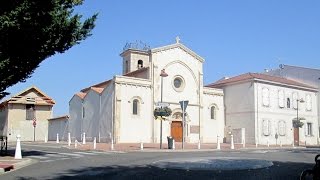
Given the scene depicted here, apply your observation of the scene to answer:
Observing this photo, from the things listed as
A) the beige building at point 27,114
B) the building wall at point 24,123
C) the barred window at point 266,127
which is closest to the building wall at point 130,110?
the barred window at point 266,127

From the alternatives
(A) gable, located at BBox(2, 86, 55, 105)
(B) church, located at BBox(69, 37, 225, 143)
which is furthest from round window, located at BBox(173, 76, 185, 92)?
(A) gable, located at BBox(2, 86, 55, 105)

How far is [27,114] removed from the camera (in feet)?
189

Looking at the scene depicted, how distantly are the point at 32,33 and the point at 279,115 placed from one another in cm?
3864

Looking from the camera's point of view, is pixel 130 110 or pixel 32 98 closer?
pixel 130 110

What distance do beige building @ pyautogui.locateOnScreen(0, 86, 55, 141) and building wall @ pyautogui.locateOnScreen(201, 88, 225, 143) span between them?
23777 millimetres

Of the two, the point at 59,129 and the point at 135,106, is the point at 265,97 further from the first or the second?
the point at 59,129

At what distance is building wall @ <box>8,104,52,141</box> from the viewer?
5603 centimetres

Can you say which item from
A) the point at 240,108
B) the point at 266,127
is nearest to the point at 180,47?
the point at 240,108

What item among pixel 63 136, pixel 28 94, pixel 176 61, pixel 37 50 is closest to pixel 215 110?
pixel 176 61

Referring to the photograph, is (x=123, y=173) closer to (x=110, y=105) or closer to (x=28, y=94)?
(x=110, y=105)

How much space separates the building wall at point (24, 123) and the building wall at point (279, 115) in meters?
29.8

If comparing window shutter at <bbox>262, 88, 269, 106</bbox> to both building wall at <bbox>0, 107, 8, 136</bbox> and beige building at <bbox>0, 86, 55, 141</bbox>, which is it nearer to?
beige building at <bbox>0, 86, 55, 141</bbox>

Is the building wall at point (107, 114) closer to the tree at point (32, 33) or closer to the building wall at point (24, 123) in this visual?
the building wall at point (24, 123)

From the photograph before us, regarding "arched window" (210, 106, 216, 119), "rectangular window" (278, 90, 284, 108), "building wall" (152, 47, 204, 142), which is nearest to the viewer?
"building wall" (152, 47, 204, 142)
